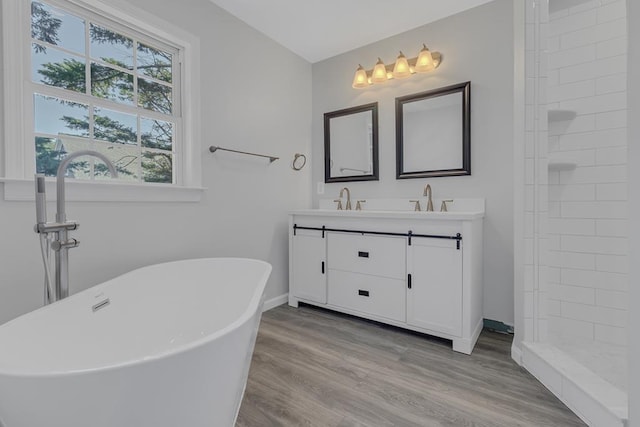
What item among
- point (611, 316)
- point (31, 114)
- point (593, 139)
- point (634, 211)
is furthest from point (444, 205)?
point (31, 114)

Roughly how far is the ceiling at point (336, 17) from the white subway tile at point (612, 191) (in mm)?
1597

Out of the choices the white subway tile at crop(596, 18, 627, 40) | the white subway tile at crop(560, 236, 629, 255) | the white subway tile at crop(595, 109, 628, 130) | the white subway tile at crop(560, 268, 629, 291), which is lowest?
the white subway tile at crop(560, 268, 629, 291)

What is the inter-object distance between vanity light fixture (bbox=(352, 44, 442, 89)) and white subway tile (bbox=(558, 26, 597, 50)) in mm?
804

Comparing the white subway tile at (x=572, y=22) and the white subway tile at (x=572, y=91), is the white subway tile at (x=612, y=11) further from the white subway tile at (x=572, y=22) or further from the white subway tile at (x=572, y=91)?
the white subway tile at (x=572, y=91)

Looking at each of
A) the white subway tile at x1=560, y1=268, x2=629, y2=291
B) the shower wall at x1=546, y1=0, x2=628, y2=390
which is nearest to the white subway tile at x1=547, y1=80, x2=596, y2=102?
the shower wall at x1=546, y1=0, x2=628, y2=390

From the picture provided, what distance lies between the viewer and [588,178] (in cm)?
191

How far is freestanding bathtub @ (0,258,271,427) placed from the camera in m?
0.67

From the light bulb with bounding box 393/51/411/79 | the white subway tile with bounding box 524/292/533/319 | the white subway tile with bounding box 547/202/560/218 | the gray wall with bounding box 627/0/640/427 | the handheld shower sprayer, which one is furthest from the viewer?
the light bulb with bounding box 393/51/411/79

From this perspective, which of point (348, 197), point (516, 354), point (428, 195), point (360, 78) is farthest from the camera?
point (348, 197)

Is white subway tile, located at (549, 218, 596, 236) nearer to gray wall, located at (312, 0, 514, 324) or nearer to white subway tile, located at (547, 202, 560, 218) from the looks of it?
white subway tile, located at (547, 202, 560, 218)

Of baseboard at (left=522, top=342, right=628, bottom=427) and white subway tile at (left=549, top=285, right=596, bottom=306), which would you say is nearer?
baseboard at (left=522, top=342, right=628, bottom=427)

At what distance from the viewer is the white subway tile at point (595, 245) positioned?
71.8 inches

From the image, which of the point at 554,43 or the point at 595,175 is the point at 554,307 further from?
the point at 554,43

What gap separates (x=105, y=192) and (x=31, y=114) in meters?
0.48
